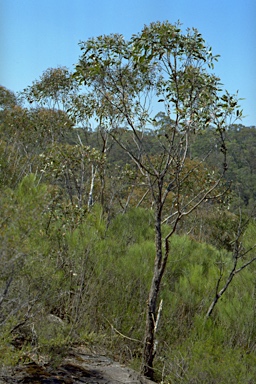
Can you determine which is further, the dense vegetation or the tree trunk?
the tree trunk

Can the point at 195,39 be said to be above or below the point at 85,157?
above

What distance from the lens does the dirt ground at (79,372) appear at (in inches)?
194

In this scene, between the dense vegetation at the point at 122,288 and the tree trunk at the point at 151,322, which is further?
the tree trunk at the point at 151,322

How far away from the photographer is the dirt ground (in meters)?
4.94

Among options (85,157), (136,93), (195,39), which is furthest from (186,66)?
(85,157)

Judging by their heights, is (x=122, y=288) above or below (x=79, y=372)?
above

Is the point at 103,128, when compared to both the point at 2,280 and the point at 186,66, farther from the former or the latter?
the point at 2,280

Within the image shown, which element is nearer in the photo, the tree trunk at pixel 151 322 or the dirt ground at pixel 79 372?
the dirt ground at pixel 79 372

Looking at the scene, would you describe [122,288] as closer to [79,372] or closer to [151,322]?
[151,322]

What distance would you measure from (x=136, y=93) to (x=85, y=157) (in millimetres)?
4510

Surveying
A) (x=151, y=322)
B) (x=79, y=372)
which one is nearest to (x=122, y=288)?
(x=151, y=322)

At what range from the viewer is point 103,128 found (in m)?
14.8

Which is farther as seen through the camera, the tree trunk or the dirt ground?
the tree trunk

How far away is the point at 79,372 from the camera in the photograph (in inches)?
215
